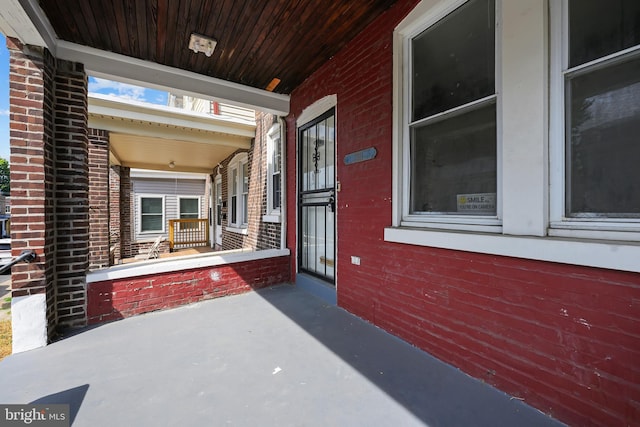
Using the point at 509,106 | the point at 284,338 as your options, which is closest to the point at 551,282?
the point at 509,106

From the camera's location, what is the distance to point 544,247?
157 cm

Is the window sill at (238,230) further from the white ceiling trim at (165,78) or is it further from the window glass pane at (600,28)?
the window glass pane at (600,28)

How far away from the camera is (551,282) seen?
61.9 inches

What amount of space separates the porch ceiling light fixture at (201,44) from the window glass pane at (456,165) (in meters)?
2.37

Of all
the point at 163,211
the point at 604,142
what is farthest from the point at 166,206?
the point at 604,142

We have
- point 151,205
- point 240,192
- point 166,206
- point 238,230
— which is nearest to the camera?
point 238,230

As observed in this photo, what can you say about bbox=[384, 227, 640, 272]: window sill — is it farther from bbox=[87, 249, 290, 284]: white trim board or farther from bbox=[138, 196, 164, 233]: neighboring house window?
bbox=[138, 196, 164, 233]: neighboring house window

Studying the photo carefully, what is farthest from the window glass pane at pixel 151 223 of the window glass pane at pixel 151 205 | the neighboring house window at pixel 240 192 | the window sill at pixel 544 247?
the window sill at pixel 544 247

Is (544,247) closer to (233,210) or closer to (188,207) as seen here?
(233,210)

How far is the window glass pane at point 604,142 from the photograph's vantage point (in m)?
1.40

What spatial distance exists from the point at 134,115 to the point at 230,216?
376cm

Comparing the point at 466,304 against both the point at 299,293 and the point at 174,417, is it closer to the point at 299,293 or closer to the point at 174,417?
the point at 174,417

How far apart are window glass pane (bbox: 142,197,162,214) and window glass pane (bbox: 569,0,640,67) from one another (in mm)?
13078

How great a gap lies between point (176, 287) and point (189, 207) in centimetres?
975
